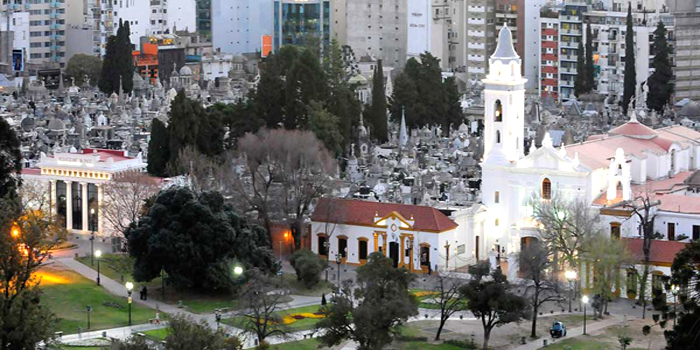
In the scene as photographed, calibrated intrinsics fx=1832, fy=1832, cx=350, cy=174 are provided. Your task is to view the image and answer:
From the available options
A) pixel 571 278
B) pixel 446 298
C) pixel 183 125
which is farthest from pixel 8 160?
pixel 571 278

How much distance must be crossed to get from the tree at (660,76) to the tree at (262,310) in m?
69.7

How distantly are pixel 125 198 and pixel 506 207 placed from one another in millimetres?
16801


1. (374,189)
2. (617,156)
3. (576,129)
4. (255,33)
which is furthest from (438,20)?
(617,156)

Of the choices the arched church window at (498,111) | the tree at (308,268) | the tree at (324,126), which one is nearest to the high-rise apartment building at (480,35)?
the tree at (324,126)

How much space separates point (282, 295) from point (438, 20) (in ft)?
309

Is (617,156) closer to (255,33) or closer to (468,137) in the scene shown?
(468,137)

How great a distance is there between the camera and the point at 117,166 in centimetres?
8475

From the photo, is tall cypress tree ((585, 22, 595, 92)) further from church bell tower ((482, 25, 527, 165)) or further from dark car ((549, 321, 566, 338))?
dark car ((549, 321, 566, 338))

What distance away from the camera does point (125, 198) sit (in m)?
81.1

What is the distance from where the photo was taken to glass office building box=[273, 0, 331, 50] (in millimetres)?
167750

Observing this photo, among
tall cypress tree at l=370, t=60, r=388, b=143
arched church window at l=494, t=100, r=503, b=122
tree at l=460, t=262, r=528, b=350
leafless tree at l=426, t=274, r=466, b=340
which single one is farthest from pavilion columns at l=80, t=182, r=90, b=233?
tall cypress tree at l=370, t=60, r=388, b=143

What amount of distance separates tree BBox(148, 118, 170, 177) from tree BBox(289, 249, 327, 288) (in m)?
16.6

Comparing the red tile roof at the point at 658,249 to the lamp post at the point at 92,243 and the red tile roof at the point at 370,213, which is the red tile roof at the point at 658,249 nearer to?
the red tile roof at the point at 370,213

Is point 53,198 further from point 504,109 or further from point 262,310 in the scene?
point 262,310
